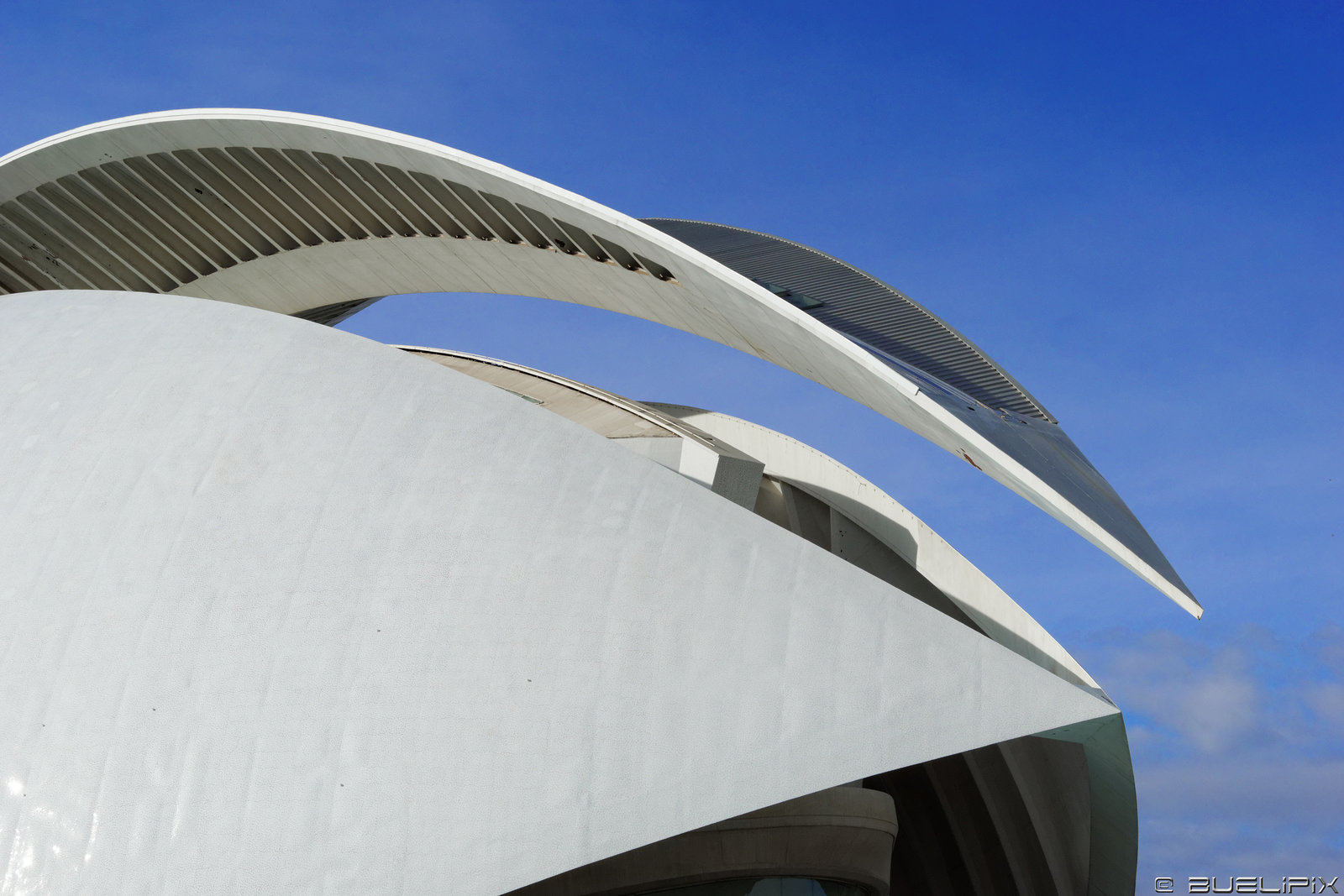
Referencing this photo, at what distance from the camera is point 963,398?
31.4 ft

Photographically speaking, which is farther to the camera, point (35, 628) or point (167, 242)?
point (167, 242)

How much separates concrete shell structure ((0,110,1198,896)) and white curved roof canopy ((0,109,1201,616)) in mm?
159

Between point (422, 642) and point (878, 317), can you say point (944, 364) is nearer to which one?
point (878, 317)

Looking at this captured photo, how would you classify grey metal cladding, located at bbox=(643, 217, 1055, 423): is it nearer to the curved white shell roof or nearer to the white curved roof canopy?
the white curved roof canopy

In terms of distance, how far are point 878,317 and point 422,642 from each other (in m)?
7.73

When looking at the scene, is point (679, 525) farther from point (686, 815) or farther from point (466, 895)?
point (466, 895)

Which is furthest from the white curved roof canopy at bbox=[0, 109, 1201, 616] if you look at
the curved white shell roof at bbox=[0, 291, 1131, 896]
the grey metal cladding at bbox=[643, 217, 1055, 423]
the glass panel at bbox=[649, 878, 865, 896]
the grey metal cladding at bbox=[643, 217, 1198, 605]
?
the glass panel at bbox=[649, 878, 865, 896]

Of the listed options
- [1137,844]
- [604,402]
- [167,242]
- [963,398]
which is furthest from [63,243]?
[1137,844]

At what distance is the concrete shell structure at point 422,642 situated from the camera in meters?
5.29

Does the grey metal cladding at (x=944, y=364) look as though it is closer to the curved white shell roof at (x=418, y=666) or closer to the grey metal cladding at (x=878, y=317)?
the grey metal cladding at (x=878, y=317)

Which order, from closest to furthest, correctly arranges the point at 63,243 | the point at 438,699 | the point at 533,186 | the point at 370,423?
the point at 438,699 < the point at 370,423 < the point at 533,186 < the point at 63,243

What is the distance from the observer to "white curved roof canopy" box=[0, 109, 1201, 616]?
8.99m

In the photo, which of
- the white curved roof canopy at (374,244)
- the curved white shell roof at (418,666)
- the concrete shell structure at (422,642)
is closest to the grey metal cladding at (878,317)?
the white curved roof canopy at (374,244)

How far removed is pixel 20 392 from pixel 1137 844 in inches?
415
